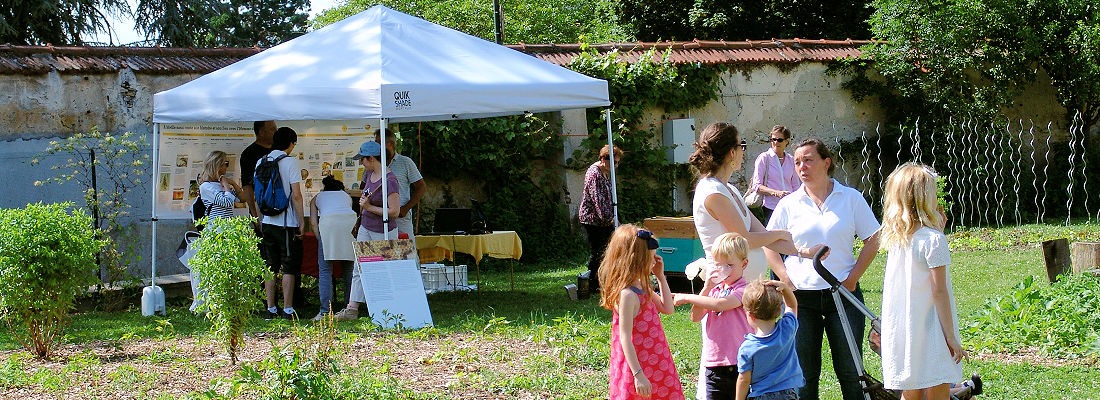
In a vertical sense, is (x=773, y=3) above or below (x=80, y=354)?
above

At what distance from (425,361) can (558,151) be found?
27.1ft

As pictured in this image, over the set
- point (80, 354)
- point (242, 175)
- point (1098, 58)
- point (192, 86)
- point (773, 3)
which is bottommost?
point (80, 354)

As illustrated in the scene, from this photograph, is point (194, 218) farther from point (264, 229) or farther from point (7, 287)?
point (7, 287)

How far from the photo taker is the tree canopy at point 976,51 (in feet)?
53.2

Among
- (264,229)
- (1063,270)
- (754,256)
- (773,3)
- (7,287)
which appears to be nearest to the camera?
(754,256)

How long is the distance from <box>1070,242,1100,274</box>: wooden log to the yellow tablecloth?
5105 mm

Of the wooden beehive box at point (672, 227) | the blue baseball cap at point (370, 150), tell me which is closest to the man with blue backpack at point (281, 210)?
the blue baseball cap at point (370, 150)

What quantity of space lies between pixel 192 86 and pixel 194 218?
1.31 m

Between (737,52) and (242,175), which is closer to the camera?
(242,175)

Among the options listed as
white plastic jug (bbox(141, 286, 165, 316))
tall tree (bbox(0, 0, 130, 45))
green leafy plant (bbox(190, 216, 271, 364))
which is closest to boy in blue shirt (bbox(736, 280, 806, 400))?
green leafy plant (bbox(190, 216, 271, 364))

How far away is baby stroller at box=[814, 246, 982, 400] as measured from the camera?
486 cm

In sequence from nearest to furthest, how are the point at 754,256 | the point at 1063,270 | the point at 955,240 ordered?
the point at 754,256 < the point at 1063,270 < the point at 955,240

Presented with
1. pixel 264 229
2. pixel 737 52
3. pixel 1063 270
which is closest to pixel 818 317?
pixel 1063 270

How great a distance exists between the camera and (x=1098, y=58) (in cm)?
1639
